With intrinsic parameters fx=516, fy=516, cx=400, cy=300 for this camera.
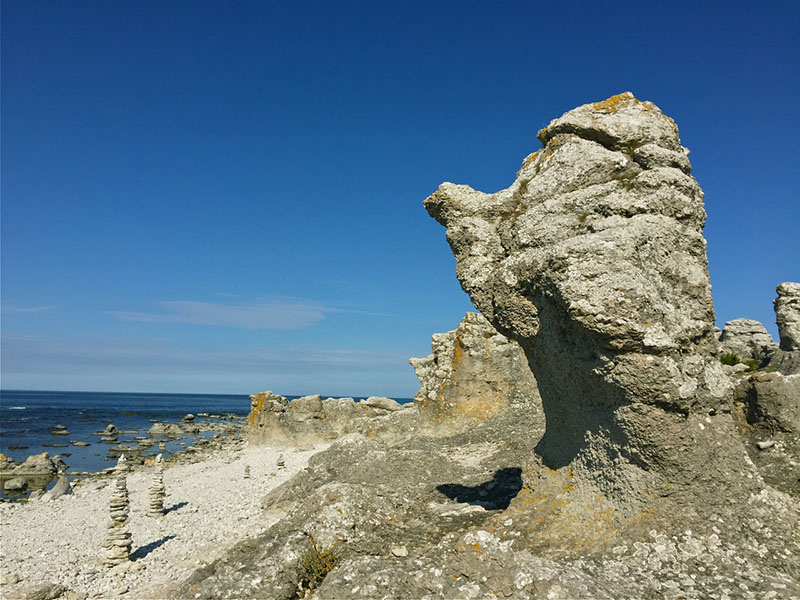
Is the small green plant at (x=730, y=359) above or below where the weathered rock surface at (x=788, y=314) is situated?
below

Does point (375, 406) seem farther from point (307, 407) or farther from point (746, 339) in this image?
point (746, 339)

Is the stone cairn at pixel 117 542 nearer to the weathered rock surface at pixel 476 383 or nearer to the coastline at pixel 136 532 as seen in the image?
the coastline at pixel 136 532

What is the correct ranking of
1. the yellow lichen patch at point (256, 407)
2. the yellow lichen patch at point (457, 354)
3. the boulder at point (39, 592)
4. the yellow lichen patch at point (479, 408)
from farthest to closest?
Result: 1. the yellow lichen patch at point (256, 407)
2. the yellow lichen patch at point (457, 354)
3. the yellow lichen patch at point (479, 408)
4. the boulder at point (39, 592)

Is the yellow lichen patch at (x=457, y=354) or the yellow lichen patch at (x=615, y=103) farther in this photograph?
the yellow lichen patch at (x=457, y=354)

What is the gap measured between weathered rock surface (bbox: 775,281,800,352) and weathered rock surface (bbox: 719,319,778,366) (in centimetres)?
504

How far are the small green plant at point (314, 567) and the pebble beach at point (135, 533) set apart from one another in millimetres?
5643

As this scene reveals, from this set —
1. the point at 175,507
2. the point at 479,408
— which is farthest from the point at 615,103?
the point at 175,507

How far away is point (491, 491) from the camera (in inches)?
321

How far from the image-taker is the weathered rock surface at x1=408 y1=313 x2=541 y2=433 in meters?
14.6

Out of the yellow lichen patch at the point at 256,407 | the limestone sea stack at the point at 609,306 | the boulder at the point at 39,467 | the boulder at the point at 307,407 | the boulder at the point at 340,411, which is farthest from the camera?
the boulder at the point at 340,411

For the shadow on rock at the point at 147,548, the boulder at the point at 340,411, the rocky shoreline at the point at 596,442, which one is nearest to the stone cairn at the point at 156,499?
the shadow on rock at the point at 147,548

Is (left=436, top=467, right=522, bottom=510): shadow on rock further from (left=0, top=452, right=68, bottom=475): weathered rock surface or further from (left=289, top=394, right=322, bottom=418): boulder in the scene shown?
(left=0, top=452, right=68, bottom=475): weathered rock surface

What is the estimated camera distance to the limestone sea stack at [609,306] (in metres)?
5.03

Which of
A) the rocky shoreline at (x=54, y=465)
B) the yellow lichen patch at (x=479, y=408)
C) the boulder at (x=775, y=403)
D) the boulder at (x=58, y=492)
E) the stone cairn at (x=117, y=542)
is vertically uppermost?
the boulder at (x=775, y=403)
